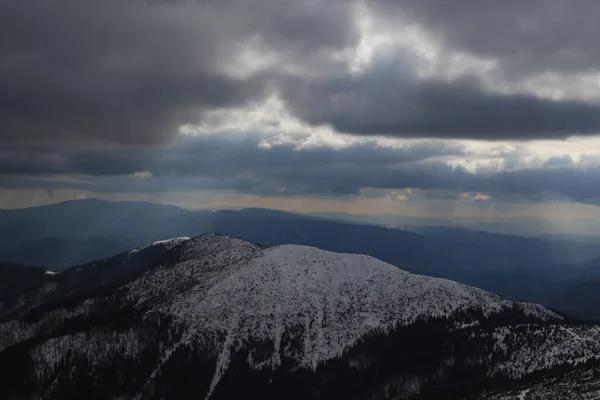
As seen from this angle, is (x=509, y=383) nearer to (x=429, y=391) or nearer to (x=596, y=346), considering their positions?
(x=429, y=391)

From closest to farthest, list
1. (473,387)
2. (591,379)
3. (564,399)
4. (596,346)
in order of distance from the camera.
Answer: (564,399) < (591,379) < (473,387) < (596,346)

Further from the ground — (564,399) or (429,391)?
(564,399)

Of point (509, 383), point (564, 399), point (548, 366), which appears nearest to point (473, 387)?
point (509, 383)

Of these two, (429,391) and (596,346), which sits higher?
(596,346)

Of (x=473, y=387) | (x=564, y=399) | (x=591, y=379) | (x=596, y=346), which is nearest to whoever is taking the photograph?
(x=564, y=399)

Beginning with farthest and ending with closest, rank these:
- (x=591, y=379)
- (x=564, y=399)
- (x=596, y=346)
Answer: (x=596, y=346) < (x=591, y=379) < (x=564, y=399)

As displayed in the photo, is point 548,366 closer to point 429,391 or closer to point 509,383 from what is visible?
point 509,383

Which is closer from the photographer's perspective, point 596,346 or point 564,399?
point 564,399

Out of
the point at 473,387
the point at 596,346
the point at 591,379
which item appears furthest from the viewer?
the point at 596,346

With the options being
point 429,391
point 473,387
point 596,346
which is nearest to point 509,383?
point 473,387
